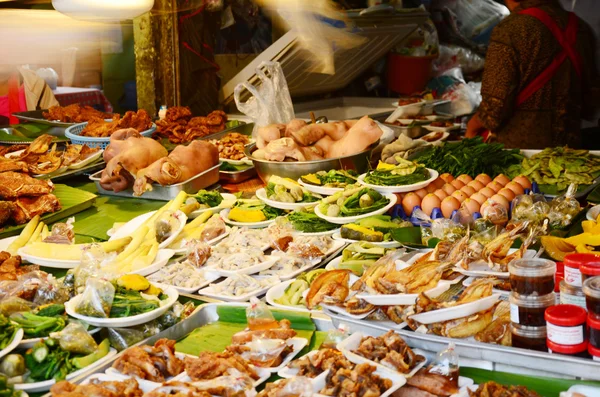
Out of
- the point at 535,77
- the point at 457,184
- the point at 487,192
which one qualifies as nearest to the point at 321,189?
the point at 457,184

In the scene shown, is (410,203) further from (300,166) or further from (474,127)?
(474,127)

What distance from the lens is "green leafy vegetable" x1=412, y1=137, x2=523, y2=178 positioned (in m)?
3.68

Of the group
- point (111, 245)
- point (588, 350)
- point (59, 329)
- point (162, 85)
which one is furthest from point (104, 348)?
point (162, 85)

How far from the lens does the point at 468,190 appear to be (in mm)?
3248

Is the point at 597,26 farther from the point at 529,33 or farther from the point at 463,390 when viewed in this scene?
the point at 463,390

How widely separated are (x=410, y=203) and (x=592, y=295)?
154cm

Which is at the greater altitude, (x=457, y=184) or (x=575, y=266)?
(x=575, y=266)

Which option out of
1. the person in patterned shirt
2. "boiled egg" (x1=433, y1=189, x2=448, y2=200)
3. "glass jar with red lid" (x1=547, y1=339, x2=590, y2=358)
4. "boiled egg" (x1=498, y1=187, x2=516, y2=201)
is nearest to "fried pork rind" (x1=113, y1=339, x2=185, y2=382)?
"glass jar with red lid" (x1=547, y1=339, x2=590, y2=358)

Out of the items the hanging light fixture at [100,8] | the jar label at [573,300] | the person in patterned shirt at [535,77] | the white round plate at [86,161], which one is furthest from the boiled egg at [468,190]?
the white round plate at [86,161]

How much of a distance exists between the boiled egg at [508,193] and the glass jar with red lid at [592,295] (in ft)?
4.95

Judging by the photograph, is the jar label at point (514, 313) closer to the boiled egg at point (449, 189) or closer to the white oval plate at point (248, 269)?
the white oval plate at point (248, 269)

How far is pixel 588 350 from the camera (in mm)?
1720

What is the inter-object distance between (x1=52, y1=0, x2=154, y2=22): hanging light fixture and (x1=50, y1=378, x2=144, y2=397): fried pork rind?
2.37m

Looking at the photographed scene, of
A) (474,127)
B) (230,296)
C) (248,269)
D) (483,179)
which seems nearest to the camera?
(230,296)
